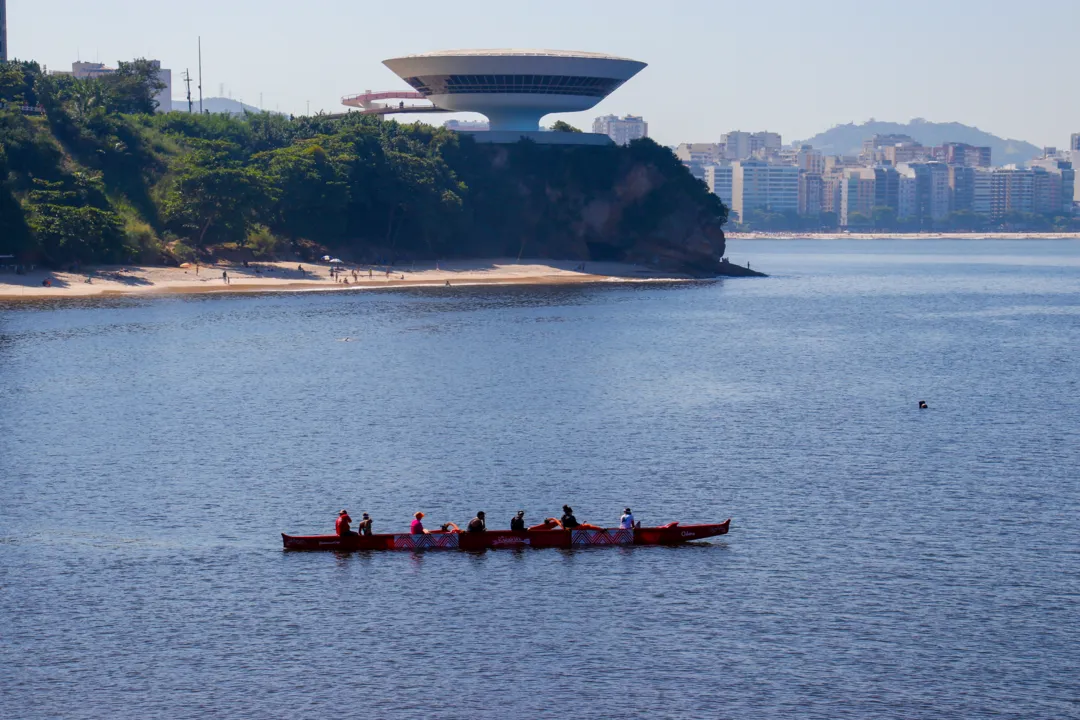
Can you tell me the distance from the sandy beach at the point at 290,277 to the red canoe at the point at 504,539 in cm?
9099

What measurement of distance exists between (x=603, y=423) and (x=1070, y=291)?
5063 inches

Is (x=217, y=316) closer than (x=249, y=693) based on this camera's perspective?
No

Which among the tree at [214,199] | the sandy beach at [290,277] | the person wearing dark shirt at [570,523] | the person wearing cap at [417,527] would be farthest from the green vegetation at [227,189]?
the person wearing dark shirt at [570,523]

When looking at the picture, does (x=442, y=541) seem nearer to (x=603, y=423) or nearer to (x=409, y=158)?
(x=603, y=423)

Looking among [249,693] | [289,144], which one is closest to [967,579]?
[249,693]

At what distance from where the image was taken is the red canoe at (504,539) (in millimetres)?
53938

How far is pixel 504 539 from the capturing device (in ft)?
178

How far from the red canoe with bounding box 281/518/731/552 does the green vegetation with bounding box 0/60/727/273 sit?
9787cm

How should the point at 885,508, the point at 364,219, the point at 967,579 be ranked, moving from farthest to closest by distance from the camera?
the point at 364,219 < the point at 885,508 < the point at 967,579

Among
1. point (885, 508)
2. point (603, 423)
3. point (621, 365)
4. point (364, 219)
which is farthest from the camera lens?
point (364, 219)

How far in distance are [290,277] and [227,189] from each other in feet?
38.5

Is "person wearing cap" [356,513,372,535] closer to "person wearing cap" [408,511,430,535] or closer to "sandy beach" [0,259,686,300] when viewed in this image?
"person wearing cap" [408,511,430,535]

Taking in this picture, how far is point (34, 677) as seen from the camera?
41.2m

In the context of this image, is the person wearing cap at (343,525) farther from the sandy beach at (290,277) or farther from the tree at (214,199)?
the tree at (214,199)
